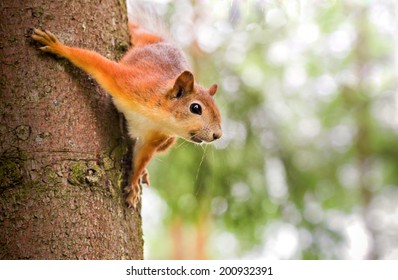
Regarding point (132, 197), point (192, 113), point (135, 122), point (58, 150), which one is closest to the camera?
point (58, 150)

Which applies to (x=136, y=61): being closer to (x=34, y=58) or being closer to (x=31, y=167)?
(x=34, y=58)

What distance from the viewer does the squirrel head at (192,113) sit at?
2.58m

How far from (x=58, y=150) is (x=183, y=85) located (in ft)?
2.34

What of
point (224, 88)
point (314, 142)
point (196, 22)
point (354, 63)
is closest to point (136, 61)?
point (224, 88)

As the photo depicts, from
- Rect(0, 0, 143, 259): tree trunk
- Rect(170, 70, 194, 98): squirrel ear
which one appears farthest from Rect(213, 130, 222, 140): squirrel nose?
Rect(0, 0, 143, 259): tree trunk

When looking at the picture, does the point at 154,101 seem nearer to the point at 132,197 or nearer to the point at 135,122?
the point at 135,122

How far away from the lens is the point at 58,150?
2.12 m

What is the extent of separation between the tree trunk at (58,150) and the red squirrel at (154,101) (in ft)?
0.32

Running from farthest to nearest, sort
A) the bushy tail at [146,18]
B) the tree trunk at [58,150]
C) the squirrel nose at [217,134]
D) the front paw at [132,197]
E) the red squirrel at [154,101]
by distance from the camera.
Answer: the bushy tail at [146,18] < the squirrel nose at [217,134] < the red squirrel at [154,101] < the front paw at [132,197] < the tree trunk at [58,150]

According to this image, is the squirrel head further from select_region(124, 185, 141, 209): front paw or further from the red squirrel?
select_region(124, 185, 141, 209): front paw

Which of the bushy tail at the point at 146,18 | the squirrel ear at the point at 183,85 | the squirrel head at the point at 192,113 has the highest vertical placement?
the bushy tail at the point at 146,18

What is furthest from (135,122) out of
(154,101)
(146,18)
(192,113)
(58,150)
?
(146,18)

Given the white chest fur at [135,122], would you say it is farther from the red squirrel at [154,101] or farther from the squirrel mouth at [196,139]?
the squirrel mouth at [196,139]

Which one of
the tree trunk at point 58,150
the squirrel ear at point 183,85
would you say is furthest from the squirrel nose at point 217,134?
the tree trunk at point 58,150
